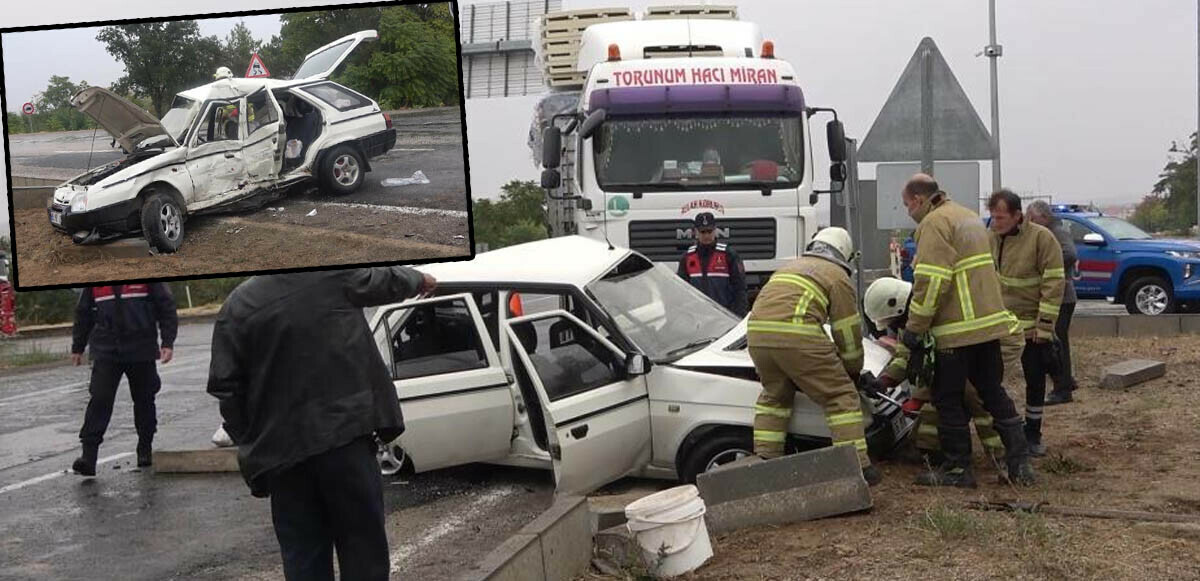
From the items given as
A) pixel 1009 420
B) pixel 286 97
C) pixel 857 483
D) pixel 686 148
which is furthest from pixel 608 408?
pixel 686 148

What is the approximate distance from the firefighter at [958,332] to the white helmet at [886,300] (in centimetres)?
49

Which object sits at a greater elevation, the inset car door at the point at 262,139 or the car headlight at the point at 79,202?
the inset car door at the point at 262,139

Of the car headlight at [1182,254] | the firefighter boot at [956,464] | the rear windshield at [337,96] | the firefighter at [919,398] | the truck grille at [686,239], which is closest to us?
the rear windshield at [337,96]

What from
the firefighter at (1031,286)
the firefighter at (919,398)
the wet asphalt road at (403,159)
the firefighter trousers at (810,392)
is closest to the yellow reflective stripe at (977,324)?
the firefighter at (919,398)

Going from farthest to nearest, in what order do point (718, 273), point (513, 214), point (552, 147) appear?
point (513, 214), point (552, 147), point (718, 273)

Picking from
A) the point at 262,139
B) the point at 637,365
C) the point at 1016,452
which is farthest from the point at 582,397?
the point at 262,139

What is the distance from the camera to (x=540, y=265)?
8.20 meters

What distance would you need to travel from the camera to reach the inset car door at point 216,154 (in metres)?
3.58

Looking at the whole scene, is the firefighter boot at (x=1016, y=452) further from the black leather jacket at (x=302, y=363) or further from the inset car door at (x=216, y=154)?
the inset car door at (x=216, y=154)

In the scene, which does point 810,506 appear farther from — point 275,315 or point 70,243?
point 70,243

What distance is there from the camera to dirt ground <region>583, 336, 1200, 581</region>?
5.48 meters

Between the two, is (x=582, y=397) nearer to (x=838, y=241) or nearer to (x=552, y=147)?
(x=838, y=241)

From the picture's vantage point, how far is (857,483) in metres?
6.46

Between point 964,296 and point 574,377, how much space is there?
219 centimetres
